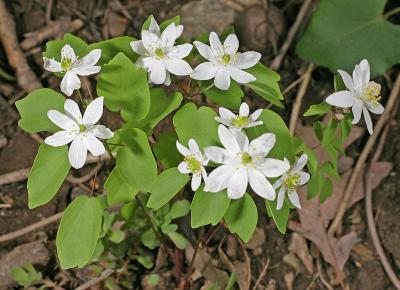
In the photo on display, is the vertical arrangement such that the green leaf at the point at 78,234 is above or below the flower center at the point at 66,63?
below

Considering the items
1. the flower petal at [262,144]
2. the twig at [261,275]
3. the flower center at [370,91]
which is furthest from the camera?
the twig at [261,275]

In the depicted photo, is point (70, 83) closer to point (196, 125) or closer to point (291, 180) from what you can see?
point (196, 125)

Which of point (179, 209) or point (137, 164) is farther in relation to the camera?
point (179, 209)

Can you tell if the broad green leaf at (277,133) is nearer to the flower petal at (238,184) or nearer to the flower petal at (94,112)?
the flower petal at (238,184)

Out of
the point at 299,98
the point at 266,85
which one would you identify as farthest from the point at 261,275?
the point at 266,85

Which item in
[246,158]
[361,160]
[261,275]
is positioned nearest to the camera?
[246,158]

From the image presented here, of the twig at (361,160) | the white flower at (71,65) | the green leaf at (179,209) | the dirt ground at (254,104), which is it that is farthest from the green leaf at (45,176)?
the twig at (361,160)

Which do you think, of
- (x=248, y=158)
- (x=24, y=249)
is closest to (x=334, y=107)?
(x=248, y=158)
